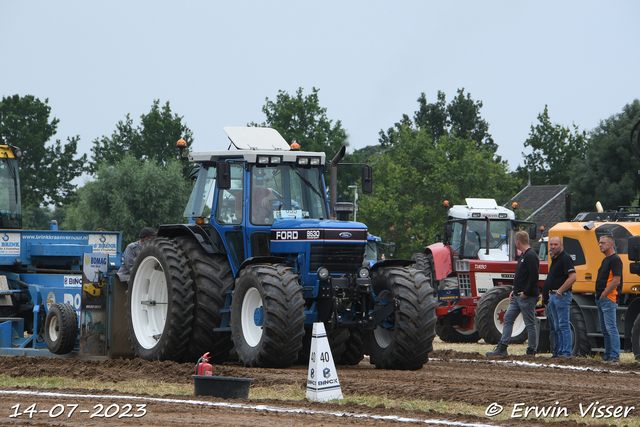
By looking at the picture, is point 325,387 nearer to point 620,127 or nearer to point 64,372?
point 64,372

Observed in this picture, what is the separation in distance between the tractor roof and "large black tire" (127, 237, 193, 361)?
1225 mm

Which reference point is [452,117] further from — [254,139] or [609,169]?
[254,139]

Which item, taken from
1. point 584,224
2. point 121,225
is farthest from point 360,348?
point 121,225

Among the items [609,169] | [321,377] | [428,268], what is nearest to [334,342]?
[321,377]

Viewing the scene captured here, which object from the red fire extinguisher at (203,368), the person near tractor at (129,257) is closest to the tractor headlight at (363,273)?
the red fire extinguisher at (203,368)

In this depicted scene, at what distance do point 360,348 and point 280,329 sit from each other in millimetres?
2117

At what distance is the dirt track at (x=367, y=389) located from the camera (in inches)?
255

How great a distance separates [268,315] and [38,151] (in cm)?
4626

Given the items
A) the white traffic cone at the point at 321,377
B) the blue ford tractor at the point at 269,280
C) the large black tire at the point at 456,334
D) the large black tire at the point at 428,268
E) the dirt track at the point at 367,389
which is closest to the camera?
the dirt track at the point at 367,389

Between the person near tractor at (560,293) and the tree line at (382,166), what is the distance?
25.4m

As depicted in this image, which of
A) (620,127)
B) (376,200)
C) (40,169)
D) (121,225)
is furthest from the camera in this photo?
(40,169)

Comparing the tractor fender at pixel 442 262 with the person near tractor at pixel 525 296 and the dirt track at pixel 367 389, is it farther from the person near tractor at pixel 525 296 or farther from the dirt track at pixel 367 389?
the dirt track at pixel 367 389

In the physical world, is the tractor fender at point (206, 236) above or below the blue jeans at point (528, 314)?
above

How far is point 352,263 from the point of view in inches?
417
